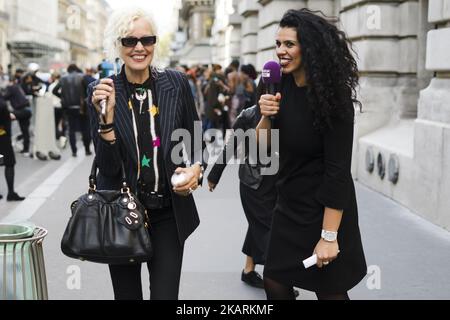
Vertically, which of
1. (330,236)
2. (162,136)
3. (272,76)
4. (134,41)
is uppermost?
(134,41)

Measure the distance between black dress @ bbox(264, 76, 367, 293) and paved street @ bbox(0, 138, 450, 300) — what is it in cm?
203

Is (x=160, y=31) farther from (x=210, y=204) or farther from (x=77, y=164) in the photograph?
(x=77, y=164)

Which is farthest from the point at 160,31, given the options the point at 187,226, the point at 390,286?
the point at 390,286

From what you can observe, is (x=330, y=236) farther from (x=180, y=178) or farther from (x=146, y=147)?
(x=146, y=147)

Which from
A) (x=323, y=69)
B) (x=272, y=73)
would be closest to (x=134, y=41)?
(x=272, y=73)

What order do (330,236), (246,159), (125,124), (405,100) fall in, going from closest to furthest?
(330,236)
(125,124)
(246,159)
(405,100)

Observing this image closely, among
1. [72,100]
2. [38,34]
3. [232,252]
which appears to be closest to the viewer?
[232,252]

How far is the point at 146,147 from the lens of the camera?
3.26 m

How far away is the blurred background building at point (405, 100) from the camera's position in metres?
7.62

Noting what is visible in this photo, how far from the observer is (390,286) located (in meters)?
5.51

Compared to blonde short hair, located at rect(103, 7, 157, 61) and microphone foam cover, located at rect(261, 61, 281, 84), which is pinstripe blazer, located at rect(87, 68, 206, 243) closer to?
blonde short hair, located at rect(103, 7, 157, 61)

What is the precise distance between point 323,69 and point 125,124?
87 centimetres

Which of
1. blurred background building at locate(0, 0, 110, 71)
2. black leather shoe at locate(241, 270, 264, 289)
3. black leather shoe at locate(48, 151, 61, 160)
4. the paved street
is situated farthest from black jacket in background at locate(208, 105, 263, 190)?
blurred background building at locate(0, 0, 110, 71)

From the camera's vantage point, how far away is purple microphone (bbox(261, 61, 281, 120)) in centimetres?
324
